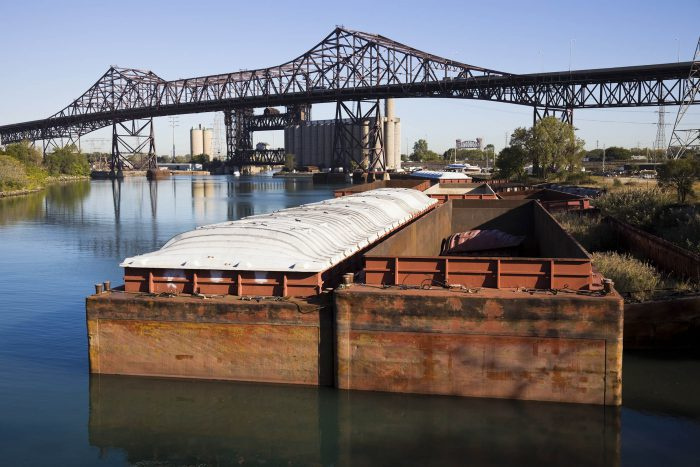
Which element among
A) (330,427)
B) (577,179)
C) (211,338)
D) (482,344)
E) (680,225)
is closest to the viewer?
(482,344)

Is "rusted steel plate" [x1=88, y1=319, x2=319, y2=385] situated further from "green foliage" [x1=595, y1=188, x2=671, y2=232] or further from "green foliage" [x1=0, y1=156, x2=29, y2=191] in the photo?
"green foliage" [x1=0, y1=156, x2=29, y2=191]

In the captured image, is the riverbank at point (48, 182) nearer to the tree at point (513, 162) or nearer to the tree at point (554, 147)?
the tree at point (513, 162)

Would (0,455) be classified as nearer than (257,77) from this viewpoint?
Yes

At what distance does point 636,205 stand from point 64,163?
155 m

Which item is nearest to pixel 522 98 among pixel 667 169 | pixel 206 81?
pixel 667 169

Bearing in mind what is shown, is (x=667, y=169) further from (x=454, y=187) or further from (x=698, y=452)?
(x=698, y=452)

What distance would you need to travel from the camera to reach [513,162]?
274 ft

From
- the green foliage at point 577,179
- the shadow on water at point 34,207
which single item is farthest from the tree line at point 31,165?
the green foliage at point 577,179

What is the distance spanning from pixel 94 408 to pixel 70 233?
123 ft

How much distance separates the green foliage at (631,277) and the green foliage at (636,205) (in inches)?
465

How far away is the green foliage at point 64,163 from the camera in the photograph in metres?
159

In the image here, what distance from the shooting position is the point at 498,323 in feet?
45.8

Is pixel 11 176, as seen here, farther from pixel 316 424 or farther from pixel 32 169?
pixel 316 424

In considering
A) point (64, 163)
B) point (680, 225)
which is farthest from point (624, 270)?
point (64, 163)
